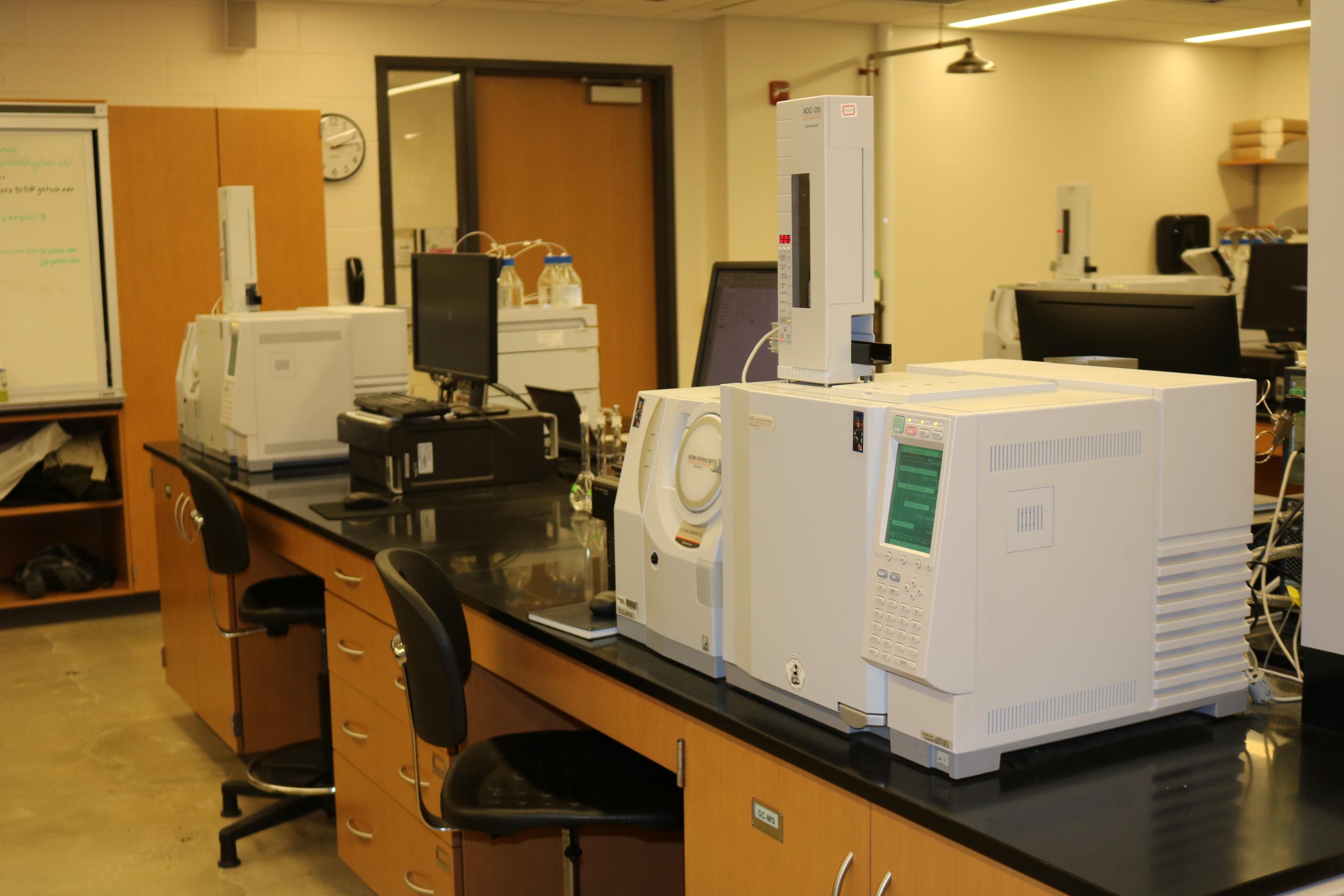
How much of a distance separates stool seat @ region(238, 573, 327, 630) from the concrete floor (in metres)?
0.54

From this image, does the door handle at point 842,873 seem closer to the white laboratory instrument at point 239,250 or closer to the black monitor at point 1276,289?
the white laboratory instrument at point 239,250

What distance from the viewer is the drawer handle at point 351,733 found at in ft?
8.70

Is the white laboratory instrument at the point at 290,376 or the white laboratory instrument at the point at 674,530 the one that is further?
the white laboratory instrument at the point at 290,376

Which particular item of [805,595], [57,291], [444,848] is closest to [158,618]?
[57,291]

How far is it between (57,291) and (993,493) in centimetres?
437

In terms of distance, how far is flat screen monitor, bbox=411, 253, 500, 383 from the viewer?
10.2 ft

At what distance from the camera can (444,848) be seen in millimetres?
2309

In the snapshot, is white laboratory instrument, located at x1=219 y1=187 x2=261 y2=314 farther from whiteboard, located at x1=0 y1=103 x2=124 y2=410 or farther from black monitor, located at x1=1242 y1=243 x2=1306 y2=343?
black monitor, located at x1=1242 y1=243 x2=1306 y2=343

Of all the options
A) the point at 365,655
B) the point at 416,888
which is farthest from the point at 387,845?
the point at 365,655

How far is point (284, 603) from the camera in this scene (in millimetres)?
3096

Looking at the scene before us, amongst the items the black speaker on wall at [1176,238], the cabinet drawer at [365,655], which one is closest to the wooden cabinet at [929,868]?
the cabinet drawer at [365,655]

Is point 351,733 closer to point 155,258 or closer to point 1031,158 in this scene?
point 155,258

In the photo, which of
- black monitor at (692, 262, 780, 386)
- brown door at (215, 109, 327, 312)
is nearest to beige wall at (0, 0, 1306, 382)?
brown door at (215, 109, 327, 312)

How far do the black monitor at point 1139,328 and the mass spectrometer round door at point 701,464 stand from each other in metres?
0.81
